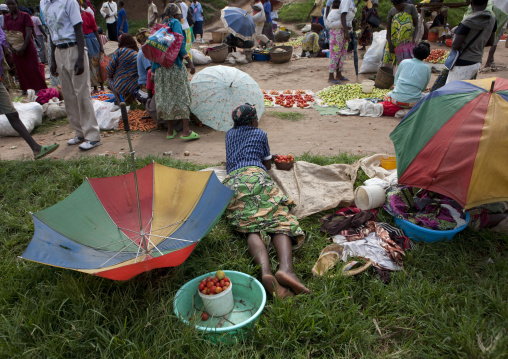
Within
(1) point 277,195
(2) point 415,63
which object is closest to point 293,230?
(1) point 277,195

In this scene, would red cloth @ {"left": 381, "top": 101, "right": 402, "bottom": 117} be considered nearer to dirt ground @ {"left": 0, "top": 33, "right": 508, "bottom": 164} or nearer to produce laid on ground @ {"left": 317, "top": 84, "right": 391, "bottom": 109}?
dirt ground @ {"left": 0, "top": 33, "right": 508, "bottom": 164}

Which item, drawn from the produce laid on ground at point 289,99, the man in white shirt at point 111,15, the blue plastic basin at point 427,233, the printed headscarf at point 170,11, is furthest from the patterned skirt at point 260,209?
the man in white shirt at point 111,15

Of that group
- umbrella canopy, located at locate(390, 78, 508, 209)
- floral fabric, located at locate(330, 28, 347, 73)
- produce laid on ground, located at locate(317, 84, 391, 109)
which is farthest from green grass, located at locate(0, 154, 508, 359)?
floral fabric, located at locate(330, 28, 347, 73)

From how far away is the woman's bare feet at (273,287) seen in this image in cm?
236

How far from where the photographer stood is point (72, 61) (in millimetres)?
4625

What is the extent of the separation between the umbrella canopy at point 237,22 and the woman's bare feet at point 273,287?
10.7 metres

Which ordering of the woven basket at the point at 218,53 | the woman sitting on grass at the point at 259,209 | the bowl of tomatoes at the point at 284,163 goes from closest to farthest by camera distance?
the woman sitting on grass at the point at 259,209 < the bowl of tomatoes at the point at 284,163 < the woven basket at the point at 218,53

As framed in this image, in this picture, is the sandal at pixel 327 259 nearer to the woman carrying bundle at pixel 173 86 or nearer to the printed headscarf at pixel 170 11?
the woman carrying bundle at pixel 173 86

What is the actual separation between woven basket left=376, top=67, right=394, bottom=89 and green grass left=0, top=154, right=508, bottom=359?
569cm

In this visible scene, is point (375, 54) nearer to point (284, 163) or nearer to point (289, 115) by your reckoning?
point (289, 115)

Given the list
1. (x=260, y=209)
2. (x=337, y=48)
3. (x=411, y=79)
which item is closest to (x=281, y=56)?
(x=337, y=48)

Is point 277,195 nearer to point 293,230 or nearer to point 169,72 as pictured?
point 293,230

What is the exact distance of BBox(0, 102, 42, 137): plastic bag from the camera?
5.81m

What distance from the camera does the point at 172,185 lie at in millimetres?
2818
